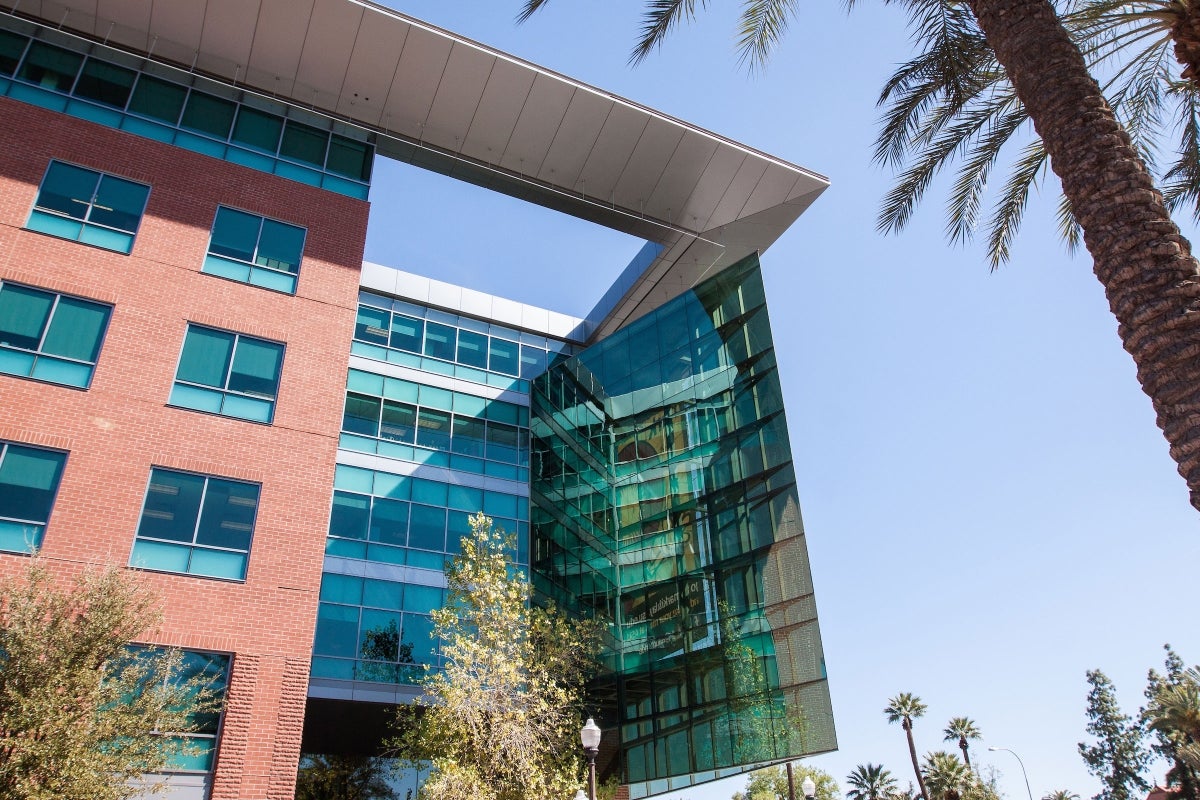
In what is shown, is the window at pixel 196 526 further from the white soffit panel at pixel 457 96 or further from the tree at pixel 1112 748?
the tree at pixel 1112 748

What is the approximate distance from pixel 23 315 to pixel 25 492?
3.86 meters

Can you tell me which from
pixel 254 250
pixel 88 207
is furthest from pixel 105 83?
pixel 254 250

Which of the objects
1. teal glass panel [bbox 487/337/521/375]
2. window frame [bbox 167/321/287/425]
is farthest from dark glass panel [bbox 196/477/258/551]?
teal glass panel [bbox 487/337/521/375]

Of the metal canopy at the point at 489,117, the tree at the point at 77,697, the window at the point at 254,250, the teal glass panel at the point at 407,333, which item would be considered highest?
the metal canopy at the point at 489,117

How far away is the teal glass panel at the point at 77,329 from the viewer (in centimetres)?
1744

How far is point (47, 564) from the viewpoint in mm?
15266

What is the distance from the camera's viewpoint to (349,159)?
23.4m

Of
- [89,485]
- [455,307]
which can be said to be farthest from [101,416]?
[455,307]

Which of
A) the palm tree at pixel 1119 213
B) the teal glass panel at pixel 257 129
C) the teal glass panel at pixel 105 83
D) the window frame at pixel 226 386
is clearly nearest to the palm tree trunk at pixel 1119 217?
the palm tree at pixel 1119 213

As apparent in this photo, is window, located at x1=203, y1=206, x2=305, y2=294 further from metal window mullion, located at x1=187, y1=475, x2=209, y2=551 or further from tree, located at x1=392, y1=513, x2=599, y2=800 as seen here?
tree, located at x1=392, y1=513, x2=599, y2=800

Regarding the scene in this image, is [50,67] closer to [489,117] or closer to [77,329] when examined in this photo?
[77,329]

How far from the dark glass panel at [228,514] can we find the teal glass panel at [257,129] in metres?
9.31

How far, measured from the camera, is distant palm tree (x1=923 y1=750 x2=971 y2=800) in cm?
5278

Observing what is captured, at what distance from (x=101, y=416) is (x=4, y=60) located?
31.1 feet
